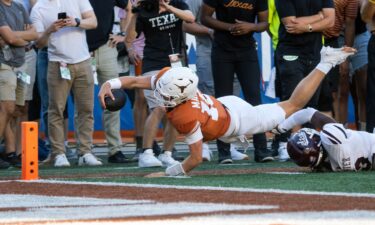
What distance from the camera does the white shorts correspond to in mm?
8789

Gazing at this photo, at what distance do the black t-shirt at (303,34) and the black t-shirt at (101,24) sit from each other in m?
2.41

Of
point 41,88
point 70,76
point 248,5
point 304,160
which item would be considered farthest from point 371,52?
point 41,88

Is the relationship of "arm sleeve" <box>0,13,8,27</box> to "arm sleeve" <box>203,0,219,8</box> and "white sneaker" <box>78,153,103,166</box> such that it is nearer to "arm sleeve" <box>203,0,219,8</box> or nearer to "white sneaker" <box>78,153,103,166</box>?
"white sneaker" <box>78,153,103,166</box>

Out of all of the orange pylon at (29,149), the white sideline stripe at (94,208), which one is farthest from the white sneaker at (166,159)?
the white sideline stripe at (94,208)

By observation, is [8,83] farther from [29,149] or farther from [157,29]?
[29,149]

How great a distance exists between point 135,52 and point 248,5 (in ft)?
6.93

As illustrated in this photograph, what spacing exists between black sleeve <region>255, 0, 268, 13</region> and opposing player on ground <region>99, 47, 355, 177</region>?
1.95 metres

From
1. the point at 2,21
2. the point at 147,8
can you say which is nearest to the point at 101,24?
the point at 147,8

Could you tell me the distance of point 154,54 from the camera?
11016 mm

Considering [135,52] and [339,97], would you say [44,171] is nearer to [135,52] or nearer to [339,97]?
[135,52]

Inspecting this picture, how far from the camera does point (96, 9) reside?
1206 centimetres

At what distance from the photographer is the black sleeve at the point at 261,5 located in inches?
432

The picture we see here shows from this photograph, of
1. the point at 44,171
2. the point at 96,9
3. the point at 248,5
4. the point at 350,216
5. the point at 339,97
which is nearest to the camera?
the point at 350,216

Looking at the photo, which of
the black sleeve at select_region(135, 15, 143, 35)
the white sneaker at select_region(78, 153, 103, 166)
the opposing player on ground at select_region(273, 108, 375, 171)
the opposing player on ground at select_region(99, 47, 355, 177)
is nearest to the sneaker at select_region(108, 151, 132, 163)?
the white sneaker at select_region(78, 153, 103, 166)
